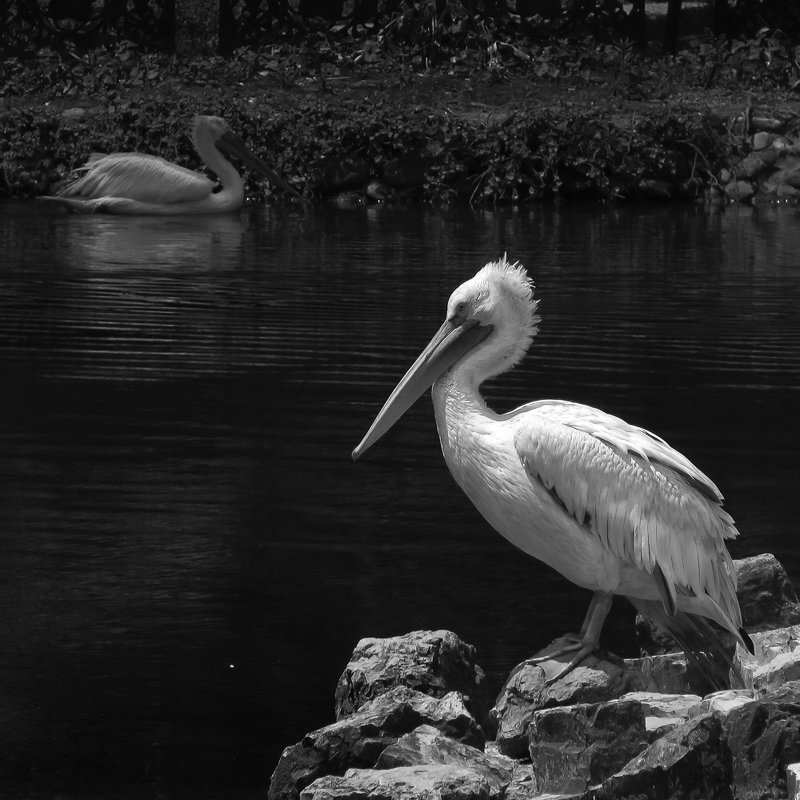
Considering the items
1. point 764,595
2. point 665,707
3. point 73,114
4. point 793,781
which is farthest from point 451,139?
point 793,781

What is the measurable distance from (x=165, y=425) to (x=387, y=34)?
47.2 feet

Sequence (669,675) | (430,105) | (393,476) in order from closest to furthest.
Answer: (669,675) < (393,476) < (430,105)

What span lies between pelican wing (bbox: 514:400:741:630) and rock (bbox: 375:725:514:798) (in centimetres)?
87

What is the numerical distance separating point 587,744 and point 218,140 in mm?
13965

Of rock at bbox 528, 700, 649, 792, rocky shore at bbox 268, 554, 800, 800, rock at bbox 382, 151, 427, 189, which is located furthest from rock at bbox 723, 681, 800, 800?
rock at bbox 382, 151, 427, 189

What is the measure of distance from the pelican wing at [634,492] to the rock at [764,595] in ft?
1.47

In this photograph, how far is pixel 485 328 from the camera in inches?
198

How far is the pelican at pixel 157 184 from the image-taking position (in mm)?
16547

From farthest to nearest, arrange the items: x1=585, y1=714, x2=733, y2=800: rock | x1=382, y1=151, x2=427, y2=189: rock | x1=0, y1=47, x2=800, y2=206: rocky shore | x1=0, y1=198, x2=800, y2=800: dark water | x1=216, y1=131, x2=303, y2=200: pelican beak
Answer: x1=382, y1=151, x2=427, y2=189: rock → x1=0, y1=47, x2=800, y2=206: rocky shore → x1=216, y1=131, x2=303, y2=200: pelican beak → x1=0, y1=198, x2=800, y2=800: dark water → x1=585, y1=714, x2=733, y2=800: rock

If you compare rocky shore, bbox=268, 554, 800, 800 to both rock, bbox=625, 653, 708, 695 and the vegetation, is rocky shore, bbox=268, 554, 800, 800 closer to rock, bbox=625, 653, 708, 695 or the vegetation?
rock, bbox=625, 653, 708, 695

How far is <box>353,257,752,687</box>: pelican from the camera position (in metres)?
4.53

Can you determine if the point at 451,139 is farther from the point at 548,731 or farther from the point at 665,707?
the point at 548,731

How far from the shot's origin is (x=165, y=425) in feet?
25.4

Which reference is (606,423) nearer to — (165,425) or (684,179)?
(165,425)
